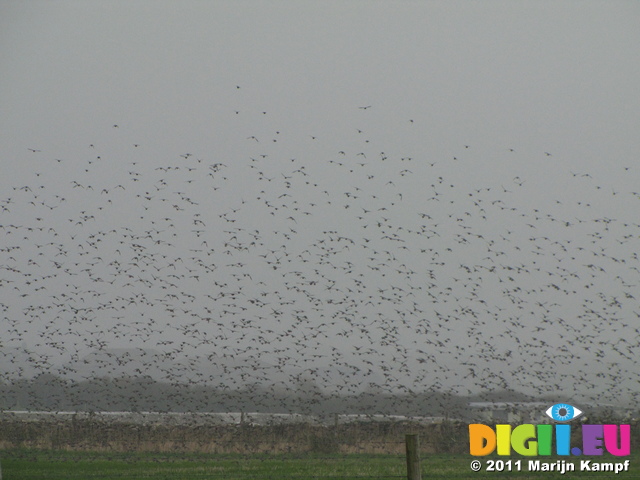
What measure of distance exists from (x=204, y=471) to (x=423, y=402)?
10.5 m

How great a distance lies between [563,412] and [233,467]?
12.5 metres

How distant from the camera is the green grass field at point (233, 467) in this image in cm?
2373

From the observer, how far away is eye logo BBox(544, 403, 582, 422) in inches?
1098

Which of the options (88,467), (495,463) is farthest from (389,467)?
(88,467)

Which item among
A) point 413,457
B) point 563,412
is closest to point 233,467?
point 413,457

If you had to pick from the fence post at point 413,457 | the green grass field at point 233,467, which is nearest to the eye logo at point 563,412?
the green grass field at point 233,467

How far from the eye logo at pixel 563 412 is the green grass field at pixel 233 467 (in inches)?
64.9

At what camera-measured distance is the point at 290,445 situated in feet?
110

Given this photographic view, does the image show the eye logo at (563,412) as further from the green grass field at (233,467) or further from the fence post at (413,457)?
the fence post at (413,457)

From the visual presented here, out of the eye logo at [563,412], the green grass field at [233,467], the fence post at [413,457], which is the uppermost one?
the fence post at [413,457]

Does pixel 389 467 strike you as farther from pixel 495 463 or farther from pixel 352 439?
pixel 352 439

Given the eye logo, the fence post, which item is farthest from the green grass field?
the fence post

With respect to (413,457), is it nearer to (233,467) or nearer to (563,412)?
(233,467)

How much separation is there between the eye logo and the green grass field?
165 centimetres
